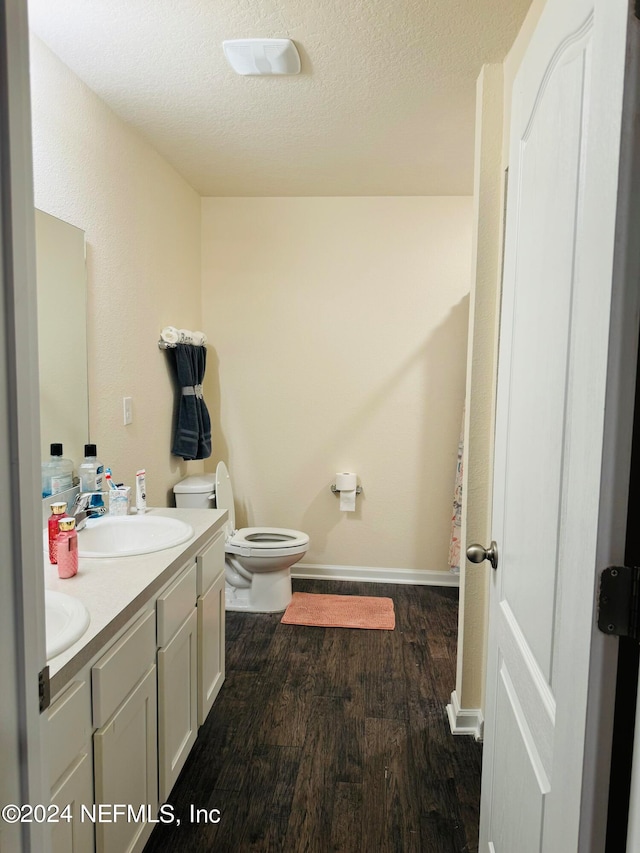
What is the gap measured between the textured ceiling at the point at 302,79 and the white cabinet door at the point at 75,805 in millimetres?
2047

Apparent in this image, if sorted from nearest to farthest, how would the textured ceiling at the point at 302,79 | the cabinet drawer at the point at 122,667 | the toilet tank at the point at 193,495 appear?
the cabinet drawer at the point at 122,667
the textured ceiling at the point at 302,79
the toilet tank at the point at 193,495

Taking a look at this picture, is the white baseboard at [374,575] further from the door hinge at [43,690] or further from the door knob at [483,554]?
the door hinge at [43,690]

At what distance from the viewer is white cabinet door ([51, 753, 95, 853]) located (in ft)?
3.74

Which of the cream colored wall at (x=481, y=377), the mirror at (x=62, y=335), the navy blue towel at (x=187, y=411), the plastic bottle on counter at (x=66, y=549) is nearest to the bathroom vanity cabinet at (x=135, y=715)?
the plastic bottle on counter at (x=66, y=549)

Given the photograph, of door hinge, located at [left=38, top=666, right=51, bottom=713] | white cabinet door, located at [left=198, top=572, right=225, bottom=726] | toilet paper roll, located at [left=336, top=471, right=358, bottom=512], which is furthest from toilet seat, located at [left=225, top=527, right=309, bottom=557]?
door hinge, located at [left=38, top=666, right=51, bottom=713]

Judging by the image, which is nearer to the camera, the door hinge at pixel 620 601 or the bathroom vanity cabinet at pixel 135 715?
the door hinge at pixel 620 601

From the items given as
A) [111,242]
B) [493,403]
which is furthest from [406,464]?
[111,242]

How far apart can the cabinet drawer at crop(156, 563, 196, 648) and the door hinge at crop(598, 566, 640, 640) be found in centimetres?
130

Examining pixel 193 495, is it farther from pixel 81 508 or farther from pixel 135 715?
pixel 135 715

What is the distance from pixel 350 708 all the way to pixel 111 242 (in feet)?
Answer: 7.19

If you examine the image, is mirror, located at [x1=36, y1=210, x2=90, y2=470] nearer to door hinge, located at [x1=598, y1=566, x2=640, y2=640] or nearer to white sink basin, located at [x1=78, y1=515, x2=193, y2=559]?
white sink basin, located at [x1=78, y1=515, x2=193, y2=559]

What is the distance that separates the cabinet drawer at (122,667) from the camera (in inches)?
51.4

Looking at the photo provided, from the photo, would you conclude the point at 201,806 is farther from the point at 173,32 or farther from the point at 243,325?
the point at 243,325

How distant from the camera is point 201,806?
187cm
